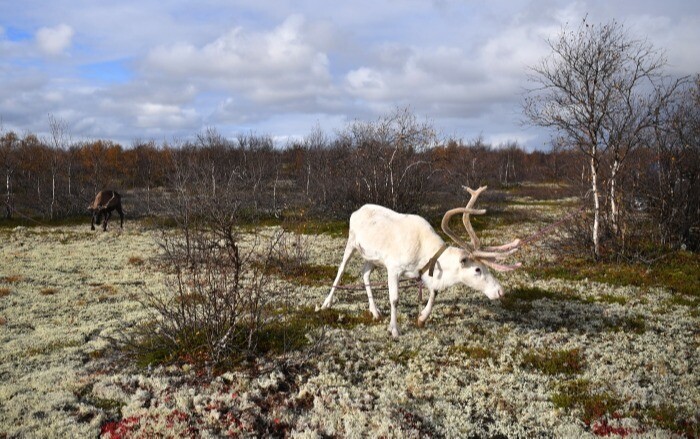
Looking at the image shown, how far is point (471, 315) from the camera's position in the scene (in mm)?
10547

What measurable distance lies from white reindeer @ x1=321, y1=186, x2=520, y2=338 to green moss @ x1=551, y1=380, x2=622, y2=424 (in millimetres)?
1928

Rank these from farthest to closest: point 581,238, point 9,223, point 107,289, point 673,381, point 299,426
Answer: point 9,223, point 581,238, point 107,289, point 673,381, point 299,426

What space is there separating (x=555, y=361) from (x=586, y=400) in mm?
1370

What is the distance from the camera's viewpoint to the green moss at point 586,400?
6.40 metres

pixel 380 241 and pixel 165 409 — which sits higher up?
pixel 380 241

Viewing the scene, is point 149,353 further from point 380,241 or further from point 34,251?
point 34,251

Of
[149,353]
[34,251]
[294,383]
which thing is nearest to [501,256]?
[294,383]

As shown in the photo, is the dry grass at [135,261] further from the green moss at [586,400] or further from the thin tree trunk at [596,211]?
the thin tree trunk at [596,211]

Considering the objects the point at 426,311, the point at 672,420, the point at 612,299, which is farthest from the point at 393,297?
the point at 612,299

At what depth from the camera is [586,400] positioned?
22.1 feet

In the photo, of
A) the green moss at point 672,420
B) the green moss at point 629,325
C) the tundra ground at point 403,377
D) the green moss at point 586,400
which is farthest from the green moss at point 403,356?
the green moss at point 629,325

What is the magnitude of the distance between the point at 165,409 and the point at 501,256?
5565 millimetres

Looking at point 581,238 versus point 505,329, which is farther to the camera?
point 581,238

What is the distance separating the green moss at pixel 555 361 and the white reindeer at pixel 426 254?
3.77 feet
